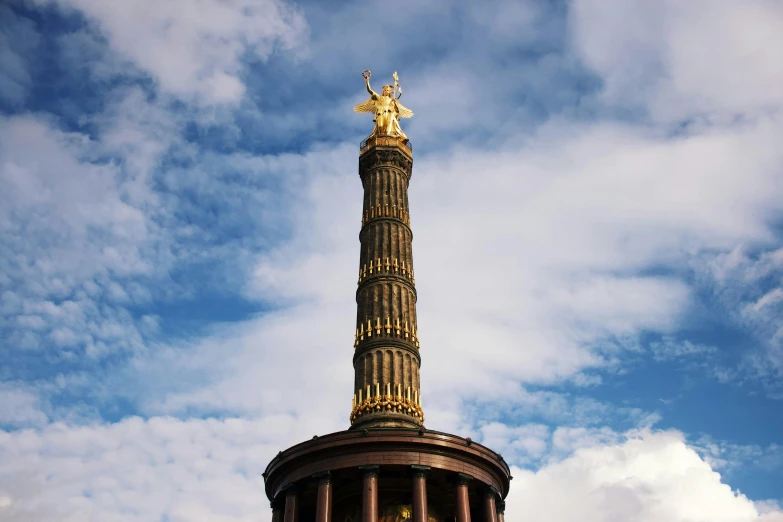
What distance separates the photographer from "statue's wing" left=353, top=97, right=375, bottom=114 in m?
51.7

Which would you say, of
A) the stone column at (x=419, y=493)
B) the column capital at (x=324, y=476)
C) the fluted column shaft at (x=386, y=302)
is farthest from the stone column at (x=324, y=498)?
the fluted column shaft at (x=386, y=302)

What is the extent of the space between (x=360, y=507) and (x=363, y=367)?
23.7 ft

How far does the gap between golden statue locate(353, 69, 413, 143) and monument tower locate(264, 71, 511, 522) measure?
554cm

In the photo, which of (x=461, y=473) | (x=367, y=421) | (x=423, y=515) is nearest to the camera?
(x=423, y=515)

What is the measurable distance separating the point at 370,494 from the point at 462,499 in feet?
13.1

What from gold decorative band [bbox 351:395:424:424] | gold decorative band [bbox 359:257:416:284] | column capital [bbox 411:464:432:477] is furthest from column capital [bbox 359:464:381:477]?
gold decorative band [bbox 359:257:416:284]

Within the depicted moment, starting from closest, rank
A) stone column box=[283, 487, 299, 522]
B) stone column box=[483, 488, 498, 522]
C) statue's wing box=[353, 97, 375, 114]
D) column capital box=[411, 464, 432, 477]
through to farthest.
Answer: column capital box=[411, 464, 432, 477]
stone column box=[283, 487, 299, 522]
stone column box=[483, 488, 498, 522]
statue's wing box=[353, 97, 375, 114]

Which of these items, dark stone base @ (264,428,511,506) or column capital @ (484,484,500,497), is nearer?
dark stone base @ (264,428,511,506)

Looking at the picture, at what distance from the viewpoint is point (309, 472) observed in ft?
113

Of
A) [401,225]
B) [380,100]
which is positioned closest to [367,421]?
[401,225]

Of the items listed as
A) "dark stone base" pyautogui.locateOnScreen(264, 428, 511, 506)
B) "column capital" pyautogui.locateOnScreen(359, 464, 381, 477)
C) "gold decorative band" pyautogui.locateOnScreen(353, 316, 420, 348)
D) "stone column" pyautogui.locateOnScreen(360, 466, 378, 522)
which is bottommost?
"stone column" pyautogui.locateOnScreen(360, 466, 378, 522)

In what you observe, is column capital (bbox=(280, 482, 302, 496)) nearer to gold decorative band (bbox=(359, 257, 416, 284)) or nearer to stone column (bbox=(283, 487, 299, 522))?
stone column (bbox=(283, 487, 299, 522))

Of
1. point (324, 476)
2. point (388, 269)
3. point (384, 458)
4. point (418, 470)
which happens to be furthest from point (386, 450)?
point (388, 269)

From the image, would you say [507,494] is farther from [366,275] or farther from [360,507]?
[366,275]
